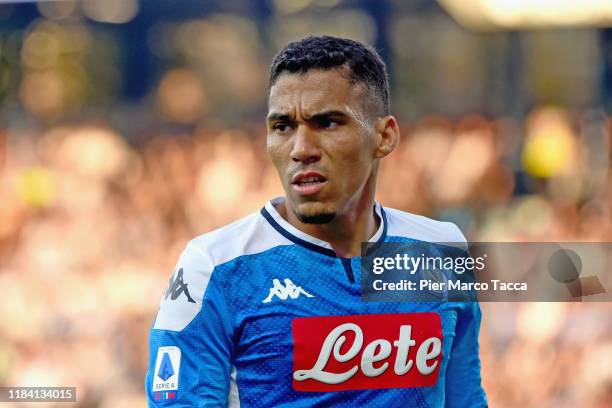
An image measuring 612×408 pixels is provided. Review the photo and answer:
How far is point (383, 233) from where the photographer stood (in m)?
2.16

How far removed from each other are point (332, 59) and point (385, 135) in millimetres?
230

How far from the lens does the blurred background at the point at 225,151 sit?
351 cm

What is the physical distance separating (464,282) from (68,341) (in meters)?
2.04

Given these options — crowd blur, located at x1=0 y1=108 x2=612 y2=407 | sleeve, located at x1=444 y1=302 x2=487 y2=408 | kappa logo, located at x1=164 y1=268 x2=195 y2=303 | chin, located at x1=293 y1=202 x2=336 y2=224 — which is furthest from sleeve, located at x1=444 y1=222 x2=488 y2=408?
crowd blur, located at x1=0 y1=108 x2=612 y2=407

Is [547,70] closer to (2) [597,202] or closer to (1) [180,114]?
(2) [597,202]

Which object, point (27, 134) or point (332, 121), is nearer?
point (332, 121)

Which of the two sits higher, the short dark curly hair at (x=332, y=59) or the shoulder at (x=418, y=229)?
the short dark curly hair at (x=332, y=59)

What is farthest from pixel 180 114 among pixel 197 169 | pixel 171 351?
pixel 171 351

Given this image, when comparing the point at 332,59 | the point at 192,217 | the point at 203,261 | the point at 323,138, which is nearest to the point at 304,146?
the point at 323,138

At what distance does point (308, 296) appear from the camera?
6.44 ft

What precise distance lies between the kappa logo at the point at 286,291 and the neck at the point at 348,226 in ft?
0.40

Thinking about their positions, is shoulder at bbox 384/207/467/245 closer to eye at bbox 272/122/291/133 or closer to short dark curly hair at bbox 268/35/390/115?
short dark curly hair at bbox 268/35/390/115

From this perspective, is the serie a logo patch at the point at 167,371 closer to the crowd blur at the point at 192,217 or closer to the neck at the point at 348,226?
the neck at the point at 348,226

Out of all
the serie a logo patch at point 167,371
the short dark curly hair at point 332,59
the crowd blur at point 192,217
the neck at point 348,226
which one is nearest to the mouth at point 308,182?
the neck at point 348,226
